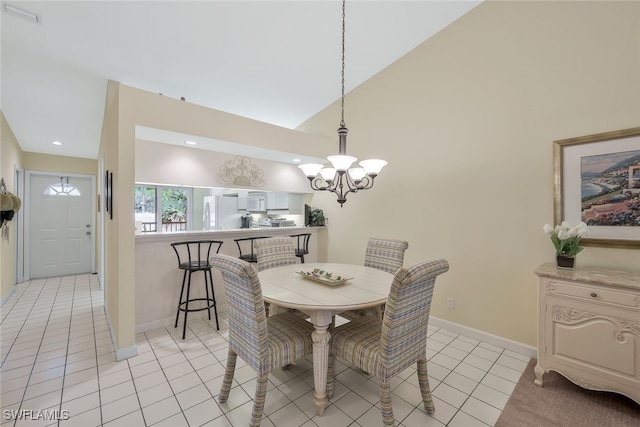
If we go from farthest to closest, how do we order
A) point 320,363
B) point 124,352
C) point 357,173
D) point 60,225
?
point 60,225 → point 124,352 → point 357,173 → point 320,363

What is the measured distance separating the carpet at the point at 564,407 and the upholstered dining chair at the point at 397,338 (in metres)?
0.61

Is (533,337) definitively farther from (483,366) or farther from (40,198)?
(40,198)

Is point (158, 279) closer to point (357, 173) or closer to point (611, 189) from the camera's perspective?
point (357, 173)

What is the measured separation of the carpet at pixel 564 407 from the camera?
173cm

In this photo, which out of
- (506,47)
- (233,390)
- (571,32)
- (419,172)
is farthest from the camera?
(419,172)

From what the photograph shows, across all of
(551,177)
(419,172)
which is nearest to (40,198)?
(419,172)

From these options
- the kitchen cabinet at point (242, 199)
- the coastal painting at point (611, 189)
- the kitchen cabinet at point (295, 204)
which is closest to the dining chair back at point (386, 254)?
the coastal painting at point (611, 189)

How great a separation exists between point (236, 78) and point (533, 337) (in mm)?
4359

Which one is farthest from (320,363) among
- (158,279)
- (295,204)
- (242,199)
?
(242,199)

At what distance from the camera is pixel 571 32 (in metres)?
2.34

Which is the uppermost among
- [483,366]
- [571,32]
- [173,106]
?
[571,32]

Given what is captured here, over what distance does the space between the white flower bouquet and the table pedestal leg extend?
78.7 inches

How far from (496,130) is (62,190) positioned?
7.55 m

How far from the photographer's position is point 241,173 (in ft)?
13.4
